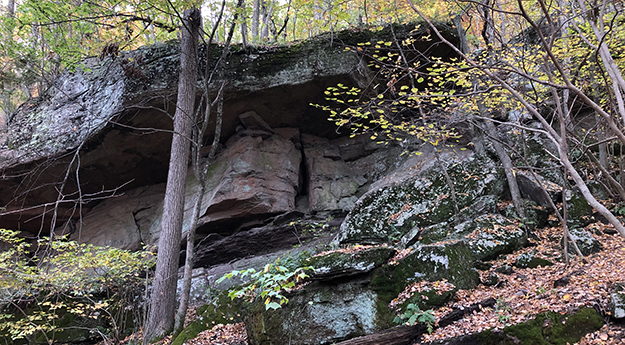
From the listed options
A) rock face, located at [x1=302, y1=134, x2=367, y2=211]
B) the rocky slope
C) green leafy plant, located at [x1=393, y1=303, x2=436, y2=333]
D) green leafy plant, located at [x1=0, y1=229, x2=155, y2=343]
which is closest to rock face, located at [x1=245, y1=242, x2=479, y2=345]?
green leafy plant, located at [x1=393, y1=303, x2=436, y2=333]

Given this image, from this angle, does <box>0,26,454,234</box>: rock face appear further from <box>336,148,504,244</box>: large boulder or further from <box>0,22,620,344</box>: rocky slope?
<box>336,148,504,244</box>: large boulder

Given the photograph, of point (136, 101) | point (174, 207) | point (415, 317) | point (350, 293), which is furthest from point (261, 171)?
point (415, 317)

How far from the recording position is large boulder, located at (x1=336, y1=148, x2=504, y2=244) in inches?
336

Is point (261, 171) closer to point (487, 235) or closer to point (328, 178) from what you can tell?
point (328, 178)

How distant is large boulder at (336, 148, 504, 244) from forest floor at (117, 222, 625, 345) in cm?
213

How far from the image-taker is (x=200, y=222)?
1004cm

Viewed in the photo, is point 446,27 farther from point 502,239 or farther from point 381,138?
point 502,239

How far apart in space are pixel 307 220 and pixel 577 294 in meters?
7.22

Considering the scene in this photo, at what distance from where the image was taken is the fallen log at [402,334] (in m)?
4.30

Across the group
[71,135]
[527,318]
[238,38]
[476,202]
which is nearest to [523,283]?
[527,318]

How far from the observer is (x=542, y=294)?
4434mm

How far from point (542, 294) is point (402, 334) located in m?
1.97

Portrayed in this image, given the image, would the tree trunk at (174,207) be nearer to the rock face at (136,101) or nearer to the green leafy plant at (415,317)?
the rock face at (136,101)

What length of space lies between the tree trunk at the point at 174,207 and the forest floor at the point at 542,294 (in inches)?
21.4
